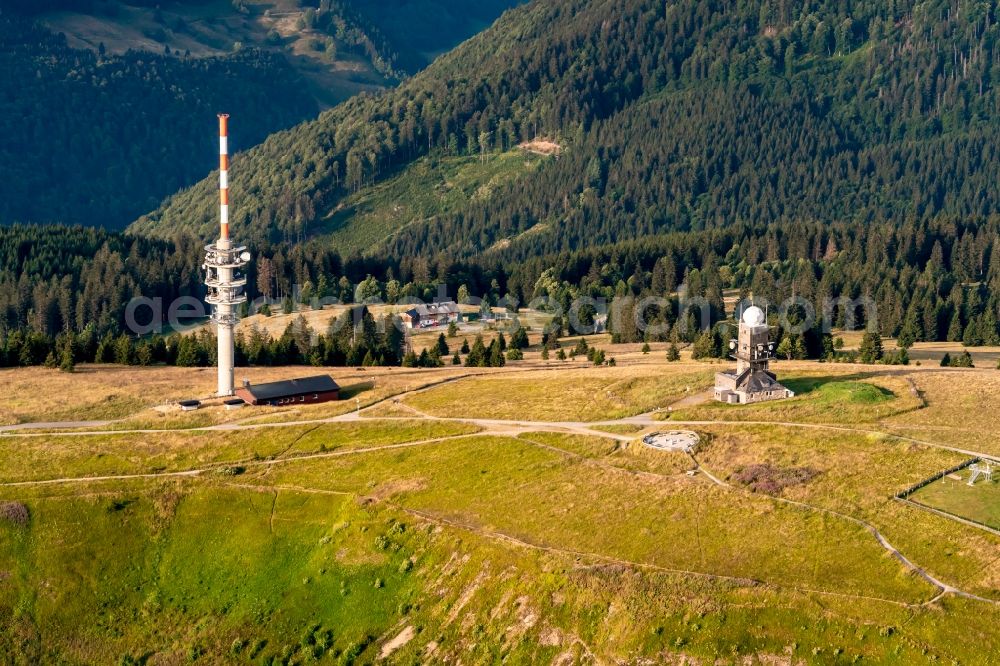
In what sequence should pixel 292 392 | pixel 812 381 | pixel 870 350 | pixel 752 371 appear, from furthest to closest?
pixel 870 350 → pixel 292 392 → pixel 812 381 → pixel 752 371

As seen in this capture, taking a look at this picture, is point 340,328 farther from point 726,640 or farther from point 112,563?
point 726,640

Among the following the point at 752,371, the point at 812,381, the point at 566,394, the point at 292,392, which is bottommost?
the point at 566,394

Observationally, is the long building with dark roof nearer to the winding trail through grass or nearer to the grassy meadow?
the grassy meadow

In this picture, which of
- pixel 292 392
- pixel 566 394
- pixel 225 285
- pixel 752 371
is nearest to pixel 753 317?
pixel 752 371

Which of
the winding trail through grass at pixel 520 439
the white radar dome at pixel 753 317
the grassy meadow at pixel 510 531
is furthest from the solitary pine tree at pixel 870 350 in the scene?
the white radar dome at pixel 753 317

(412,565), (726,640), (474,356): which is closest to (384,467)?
(412,565)

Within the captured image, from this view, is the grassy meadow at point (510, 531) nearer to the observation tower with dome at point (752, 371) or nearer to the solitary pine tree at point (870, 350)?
the observation tower with dome at point (752, 371)

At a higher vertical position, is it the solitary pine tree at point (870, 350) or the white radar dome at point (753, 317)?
the white radar dome at point (753, 317)

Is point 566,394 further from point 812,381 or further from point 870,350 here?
point 870,350
